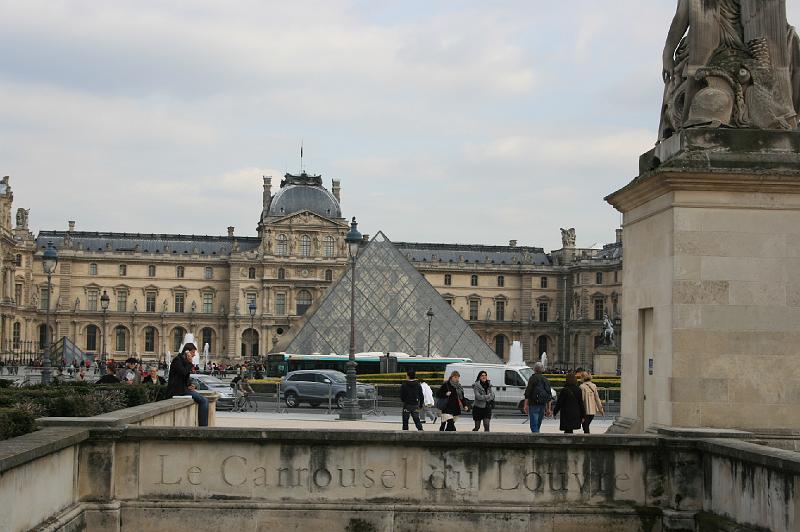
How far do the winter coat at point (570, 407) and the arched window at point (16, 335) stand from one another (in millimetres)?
81293

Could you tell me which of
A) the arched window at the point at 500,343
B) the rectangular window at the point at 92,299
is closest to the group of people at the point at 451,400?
the rectangular window at the point at 92,299

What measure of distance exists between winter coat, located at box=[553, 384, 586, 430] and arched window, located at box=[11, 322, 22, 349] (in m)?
81.3

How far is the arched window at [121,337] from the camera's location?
103 metres

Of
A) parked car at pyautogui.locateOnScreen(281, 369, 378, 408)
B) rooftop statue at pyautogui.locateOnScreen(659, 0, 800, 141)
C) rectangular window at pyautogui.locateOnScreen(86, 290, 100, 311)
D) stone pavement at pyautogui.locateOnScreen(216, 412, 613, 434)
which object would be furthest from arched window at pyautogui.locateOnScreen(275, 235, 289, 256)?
rooftop statue at pyautogui.locateOnScreen(659, 0, 800, 141)

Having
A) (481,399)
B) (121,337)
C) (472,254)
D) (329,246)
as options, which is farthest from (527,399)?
(472,254)

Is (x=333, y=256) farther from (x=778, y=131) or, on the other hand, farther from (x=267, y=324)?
(x=778, y=131)

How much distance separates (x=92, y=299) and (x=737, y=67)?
101 metres

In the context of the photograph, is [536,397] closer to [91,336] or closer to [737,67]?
[737,67]

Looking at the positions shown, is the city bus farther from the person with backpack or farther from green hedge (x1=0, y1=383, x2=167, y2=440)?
green hedge (x1=0, y1=383, x2=167, y2=440)

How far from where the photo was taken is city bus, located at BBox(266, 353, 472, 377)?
4731cm

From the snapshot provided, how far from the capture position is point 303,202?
4151 inches

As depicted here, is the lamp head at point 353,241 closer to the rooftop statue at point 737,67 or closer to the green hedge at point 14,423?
the rooftop statue at point 737,67

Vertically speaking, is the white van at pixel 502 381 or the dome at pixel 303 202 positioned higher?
the dome at pixel 303 202

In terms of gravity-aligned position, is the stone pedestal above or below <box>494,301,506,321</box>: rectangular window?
below
